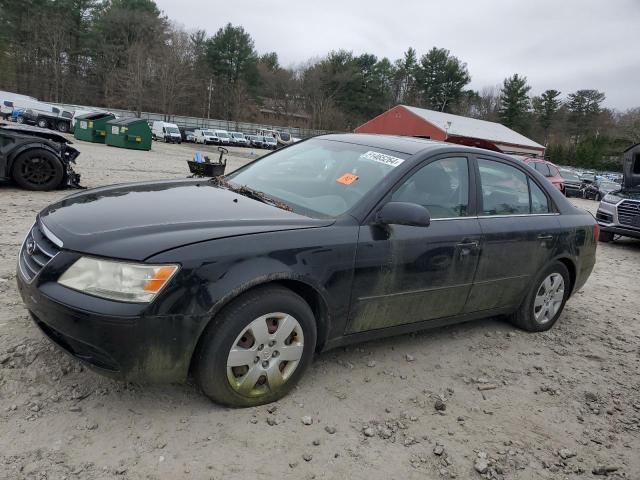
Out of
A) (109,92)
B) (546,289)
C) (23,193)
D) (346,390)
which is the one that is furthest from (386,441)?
(109,92)

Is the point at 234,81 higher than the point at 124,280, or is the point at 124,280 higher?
the point at 234,81

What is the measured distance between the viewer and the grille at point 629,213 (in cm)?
1019

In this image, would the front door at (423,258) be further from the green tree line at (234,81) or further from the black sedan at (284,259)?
the green tree line at (234,81)

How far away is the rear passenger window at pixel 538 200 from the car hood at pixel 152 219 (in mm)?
Answer: 2265

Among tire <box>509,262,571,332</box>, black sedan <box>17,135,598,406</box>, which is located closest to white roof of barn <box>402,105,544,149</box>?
tire <box>509,262,571,332</box>

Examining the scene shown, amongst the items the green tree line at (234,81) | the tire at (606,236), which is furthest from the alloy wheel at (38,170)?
the green tree line at (234,81)

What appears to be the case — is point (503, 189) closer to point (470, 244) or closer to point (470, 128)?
point (470, 244)

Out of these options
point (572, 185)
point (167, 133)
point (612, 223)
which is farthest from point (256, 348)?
point (167, 133)

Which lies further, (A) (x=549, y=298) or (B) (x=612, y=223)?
(B) (x=612, y=223)

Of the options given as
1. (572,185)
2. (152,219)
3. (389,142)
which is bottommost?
(152,219)

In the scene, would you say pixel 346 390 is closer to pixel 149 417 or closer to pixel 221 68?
pixel 149 417

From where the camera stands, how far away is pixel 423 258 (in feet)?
11.0

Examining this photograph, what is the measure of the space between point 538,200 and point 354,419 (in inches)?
106

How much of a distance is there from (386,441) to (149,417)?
1276 mm
